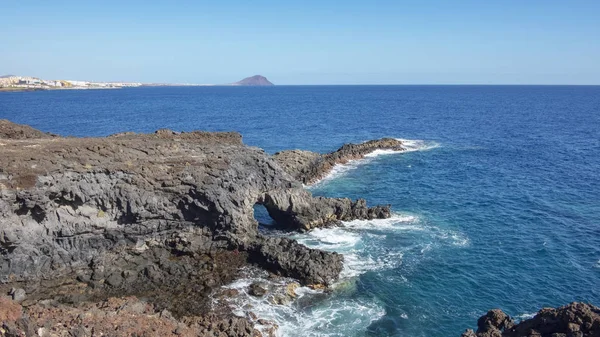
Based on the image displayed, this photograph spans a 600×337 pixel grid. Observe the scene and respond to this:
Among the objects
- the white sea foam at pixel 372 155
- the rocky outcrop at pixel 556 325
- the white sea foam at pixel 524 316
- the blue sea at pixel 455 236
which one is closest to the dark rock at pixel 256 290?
the blue sea at pixel 455 236

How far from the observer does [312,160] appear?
65.9 meters

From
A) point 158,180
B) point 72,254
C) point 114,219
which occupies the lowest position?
point 72,254

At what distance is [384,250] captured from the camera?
38.6 meters

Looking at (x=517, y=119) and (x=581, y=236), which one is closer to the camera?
(x=581, y=236)

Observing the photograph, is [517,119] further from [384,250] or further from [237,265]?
[237,265]

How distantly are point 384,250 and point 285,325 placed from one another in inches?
559

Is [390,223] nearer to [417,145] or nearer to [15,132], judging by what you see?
[15,132]

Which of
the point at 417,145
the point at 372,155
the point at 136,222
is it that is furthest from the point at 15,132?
the point at 417,145

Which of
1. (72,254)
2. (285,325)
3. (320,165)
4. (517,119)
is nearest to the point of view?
(285,325)

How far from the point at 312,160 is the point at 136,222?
35.6m

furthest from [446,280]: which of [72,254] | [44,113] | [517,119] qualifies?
[44,113]

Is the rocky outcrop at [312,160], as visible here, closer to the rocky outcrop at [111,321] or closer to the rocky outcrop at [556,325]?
the rocky outcrop at [111,321]

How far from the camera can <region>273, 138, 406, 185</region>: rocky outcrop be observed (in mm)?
60116

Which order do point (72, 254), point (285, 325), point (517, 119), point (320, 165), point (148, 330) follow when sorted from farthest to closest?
point (517, 119) < point (320, 165) < point (72, 254) < point (285, 325) < point (148, 330)
